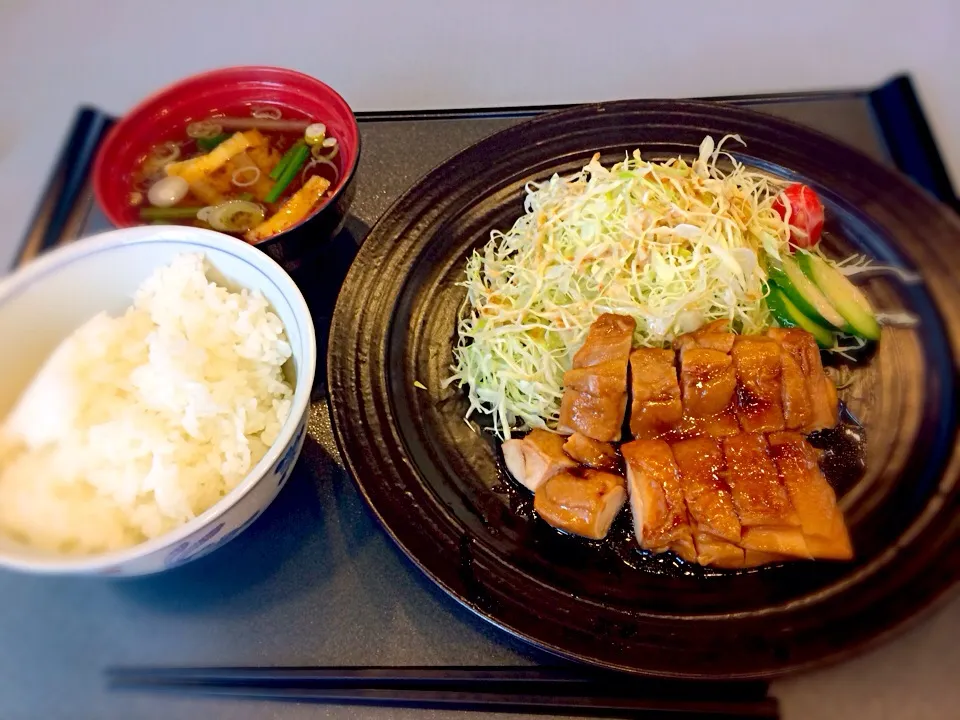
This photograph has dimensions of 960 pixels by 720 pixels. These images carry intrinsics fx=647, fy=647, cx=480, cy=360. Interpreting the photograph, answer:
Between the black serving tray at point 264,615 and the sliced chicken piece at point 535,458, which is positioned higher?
the sliced chicken piece at point 535,458

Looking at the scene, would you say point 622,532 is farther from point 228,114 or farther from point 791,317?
point 228,114

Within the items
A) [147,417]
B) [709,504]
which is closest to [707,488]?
[709,504]

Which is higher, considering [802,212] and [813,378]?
[802,212]

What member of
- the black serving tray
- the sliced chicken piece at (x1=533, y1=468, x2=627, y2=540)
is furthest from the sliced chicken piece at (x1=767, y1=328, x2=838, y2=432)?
the black serving tray

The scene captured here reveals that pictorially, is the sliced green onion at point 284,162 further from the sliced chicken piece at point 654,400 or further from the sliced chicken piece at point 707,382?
the sliced chicken piece at point 707,382

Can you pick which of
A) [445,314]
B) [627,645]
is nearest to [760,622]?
[627,645]

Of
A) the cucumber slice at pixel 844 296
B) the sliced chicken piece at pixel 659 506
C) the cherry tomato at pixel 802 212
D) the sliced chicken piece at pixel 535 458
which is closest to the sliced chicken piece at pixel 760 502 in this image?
the sliced chicken piece at pixel 659 506

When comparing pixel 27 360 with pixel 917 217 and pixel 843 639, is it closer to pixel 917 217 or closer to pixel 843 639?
pixel 843 639
